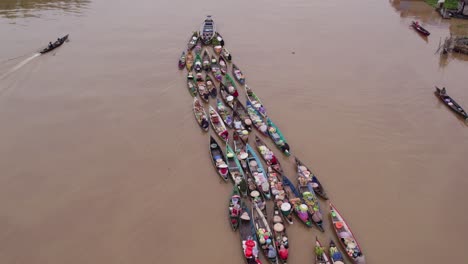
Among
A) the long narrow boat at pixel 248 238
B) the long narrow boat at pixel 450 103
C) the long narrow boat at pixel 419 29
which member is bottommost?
the long narrow boat at pixel 248 238

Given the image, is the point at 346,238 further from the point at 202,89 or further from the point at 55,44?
the point at 55,44

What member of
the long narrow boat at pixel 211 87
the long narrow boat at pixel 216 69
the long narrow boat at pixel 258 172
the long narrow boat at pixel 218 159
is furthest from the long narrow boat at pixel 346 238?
the long narrow boat at pixel 216 69

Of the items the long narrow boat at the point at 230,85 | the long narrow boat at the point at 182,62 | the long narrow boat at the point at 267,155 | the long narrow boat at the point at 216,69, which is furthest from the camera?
the long narrow boat at the point at 182,62

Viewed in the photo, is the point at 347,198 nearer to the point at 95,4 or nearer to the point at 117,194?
Answer: the point at 117,194

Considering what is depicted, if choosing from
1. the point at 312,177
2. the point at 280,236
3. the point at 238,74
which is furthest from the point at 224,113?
the point at 280,236

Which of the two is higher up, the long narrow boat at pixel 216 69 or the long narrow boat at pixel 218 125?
the long narrow boat at pixel 216 69

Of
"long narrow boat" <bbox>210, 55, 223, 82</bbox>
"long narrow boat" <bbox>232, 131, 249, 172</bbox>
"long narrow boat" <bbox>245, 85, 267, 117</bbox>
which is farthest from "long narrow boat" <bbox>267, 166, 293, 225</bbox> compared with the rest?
"long narrow boat" <bbox>210, 55, 223, 82</bbox>

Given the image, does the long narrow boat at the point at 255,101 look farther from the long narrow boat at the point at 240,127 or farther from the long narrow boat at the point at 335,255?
the long narrow boat at the point at 335,255

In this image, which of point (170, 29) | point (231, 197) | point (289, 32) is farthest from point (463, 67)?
point (170, 29)
